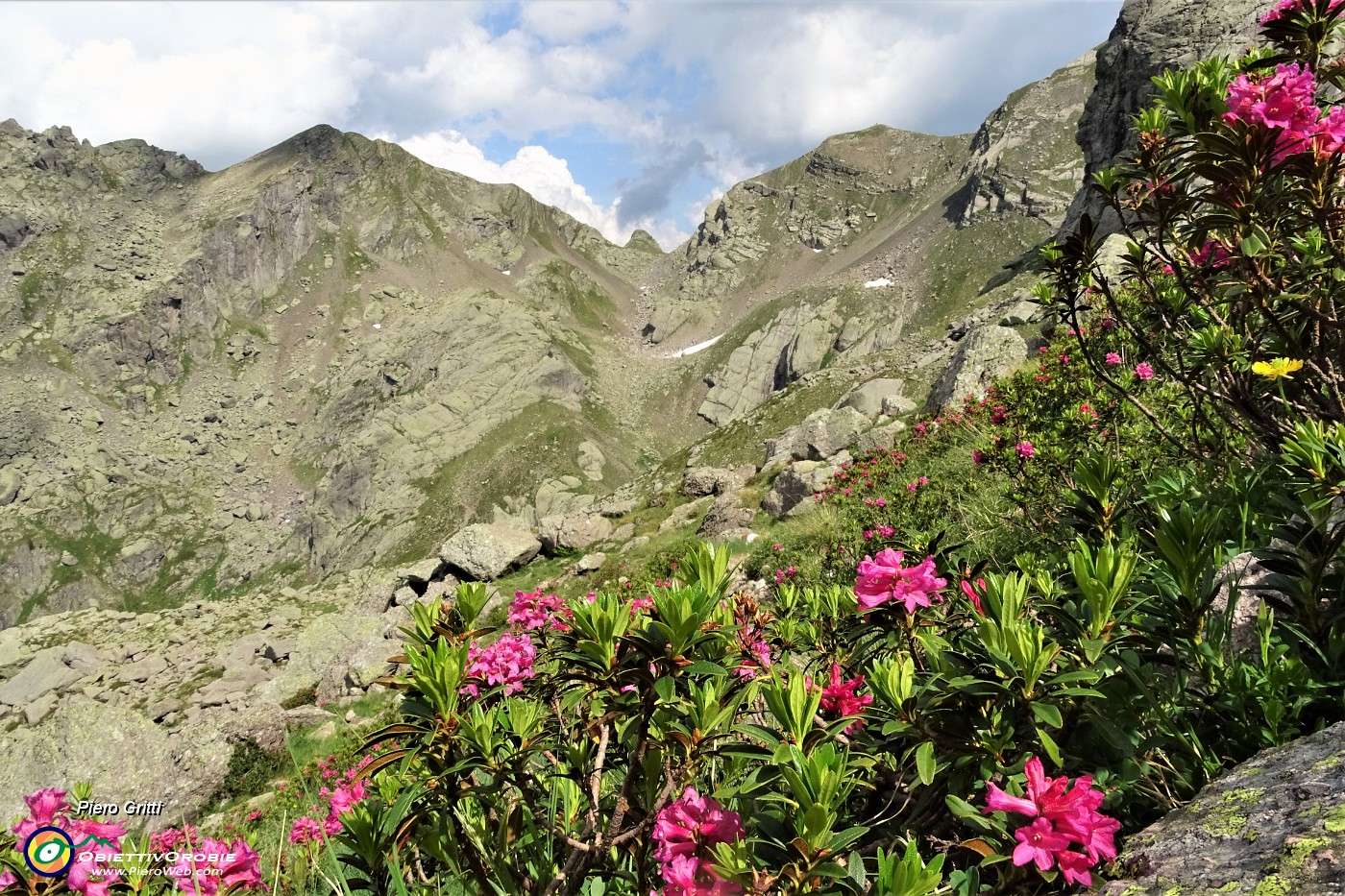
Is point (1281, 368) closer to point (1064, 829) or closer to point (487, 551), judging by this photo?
point (1064, 829)

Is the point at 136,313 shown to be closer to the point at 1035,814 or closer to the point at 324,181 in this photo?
the point at 324,181

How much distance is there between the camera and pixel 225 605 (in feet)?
Result: 110

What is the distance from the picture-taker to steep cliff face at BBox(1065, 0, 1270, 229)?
34000 mm

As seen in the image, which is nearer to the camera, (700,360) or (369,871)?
(369,871)

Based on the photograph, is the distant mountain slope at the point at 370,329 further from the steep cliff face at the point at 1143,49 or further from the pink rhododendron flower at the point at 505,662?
the pink rhododendron flower at the point at 505,662

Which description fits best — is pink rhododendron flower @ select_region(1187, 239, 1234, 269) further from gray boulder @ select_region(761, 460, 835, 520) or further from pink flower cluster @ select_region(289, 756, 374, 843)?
gray boulder @ select_region(761, 460, 835, 520)

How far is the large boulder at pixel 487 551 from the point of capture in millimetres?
23141

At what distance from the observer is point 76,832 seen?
228 cm

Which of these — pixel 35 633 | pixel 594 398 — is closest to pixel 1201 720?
pixel 35 633

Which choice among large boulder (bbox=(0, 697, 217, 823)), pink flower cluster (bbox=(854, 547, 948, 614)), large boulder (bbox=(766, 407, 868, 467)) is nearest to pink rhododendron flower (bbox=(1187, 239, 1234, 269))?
pink flower cluster (bbox=(854, 547, 948, 614))

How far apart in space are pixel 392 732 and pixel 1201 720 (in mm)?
2407

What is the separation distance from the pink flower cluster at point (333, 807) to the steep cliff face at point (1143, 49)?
39.7 metres

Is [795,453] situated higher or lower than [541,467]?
lower

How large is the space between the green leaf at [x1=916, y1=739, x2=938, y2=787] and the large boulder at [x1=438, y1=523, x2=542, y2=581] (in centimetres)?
2234
